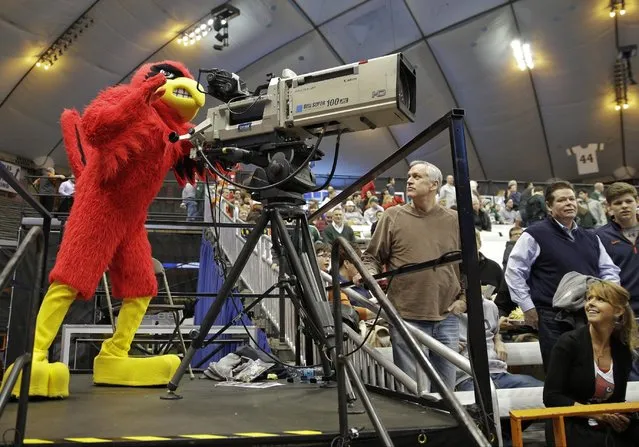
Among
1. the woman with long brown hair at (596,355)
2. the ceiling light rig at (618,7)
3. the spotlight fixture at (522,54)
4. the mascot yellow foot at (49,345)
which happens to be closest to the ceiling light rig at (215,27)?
the spotlight fixture at (522,54)

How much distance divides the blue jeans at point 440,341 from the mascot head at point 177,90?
1.73 m

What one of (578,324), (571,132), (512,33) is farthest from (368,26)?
(578,324)

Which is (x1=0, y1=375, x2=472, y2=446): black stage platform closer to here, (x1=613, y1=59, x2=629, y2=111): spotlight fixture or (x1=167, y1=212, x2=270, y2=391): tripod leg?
(x1=167, y1=212, x2=270, y2=391): tripod leg

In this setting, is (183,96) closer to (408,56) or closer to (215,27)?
(215,27)

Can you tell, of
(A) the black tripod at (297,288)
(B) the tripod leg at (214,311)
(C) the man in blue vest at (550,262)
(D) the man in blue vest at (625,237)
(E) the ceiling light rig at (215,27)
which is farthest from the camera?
(E) the ceiling light rig at (215,27)

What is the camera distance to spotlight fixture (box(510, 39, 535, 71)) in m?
17.2

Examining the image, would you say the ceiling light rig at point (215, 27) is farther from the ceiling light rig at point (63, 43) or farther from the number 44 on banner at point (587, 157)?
the number 44 on banner at point (587, 157)

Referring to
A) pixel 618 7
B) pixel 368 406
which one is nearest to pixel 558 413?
pixel 368 406

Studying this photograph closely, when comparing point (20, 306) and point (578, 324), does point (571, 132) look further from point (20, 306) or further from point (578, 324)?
point (20, 306)

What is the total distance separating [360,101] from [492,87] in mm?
17285

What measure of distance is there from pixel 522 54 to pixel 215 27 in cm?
898

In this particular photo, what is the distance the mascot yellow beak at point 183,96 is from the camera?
3.40 meters

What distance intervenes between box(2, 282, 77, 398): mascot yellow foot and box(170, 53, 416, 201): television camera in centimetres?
100

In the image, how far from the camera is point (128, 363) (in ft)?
10.8
